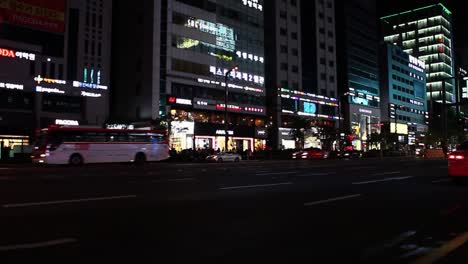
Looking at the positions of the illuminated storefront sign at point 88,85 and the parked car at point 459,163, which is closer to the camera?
the parked car at point 459,163

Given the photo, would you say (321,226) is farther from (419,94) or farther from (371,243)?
(419,94)

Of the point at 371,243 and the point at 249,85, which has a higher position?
the point at 249,85

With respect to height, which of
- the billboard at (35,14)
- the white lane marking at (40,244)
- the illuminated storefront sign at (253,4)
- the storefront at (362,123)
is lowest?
the white lane marking at (40,244)

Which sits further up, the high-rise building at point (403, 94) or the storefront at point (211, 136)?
the high-rise building at point (403, 94)

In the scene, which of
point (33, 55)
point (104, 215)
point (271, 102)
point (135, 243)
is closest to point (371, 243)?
point (135, 243)

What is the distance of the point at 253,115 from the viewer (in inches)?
2709

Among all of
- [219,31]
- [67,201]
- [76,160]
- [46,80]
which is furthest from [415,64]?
[67,201]

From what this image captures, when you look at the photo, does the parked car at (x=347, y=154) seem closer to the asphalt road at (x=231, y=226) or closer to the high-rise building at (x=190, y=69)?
the high-rise building at (x=190, y=69)

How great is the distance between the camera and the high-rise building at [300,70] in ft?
241

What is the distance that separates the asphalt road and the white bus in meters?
19.2

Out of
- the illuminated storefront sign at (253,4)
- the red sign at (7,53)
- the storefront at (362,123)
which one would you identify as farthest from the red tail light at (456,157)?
the storefront at (362,123)

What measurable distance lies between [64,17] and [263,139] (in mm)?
35847

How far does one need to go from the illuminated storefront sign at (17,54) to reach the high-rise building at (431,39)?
13334 centimetres

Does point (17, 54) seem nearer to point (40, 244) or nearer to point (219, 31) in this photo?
point (219, 31)
